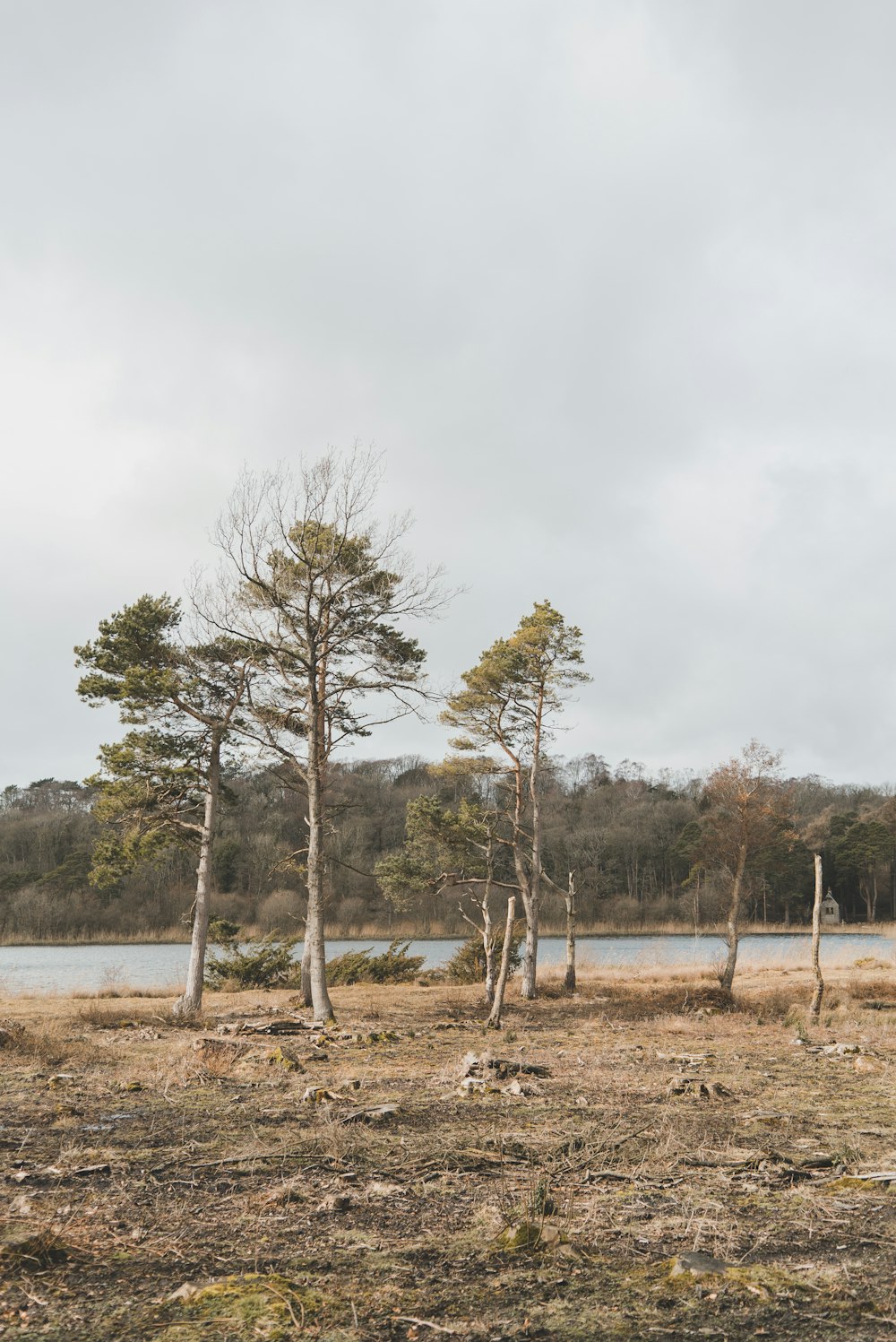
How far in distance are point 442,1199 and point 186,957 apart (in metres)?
41.6

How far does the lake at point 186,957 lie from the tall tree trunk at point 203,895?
1011 cm

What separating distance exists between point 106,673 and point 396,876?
31.9 ft

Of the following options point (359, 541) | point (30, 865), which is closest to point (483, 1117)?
point (359, 541)

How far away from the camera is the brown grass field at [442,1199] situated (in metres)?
3.64

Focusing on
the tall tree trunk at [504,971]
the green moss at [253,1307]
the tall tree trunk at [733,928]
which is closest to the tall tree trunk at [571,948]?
the tall tree trunk at [733,928]

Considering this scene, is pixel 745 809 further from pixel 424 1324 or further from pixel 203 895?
pixel 424 1324

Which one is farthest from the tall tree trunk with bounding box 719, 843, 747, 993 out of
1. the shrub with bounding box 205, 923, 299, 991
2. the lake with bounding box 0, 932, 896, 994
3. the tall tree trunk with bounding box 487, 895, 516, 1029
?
the shrub with bounding box 205, 923, 299, 991

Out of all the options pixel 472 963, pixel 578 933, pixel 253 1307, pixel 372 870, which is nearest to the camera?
pixel 253 1307

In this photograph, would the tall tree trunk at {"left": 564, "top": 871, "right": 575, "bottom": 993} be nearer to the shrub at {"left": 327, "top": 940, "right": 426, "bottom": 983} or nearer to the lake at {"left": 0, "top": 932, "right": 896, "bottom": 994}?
the shrub at {"left": 327, "top": 940, "right": 426, "bottom": 983}

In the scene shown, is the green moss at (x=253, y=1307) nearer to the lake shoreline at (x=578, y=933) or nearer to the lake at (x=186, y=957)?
the lake at (x=186, y=957)

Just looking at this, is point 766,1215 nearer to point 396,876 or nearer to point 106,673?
point 106,673

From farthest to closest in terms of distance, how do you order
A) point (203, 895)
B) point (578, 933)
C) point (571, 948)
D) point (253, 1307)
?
point (578, 933)
point (571, 948)
point (203, 895)
point (253, 1307)

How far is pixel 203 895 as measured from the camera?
1888 centimetres

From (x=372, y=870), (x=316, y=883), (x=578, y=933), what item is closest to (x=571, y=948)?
(x=316, y=883)
